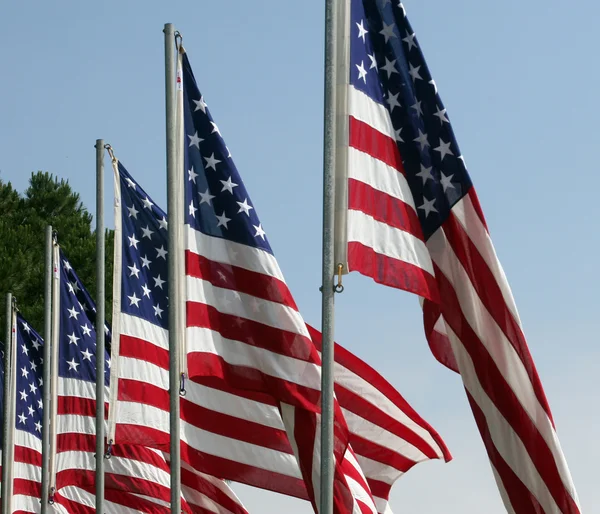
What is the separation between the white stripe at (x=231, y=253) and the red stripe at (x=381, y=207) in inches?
88.9

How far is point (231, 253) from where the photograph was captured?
12.0 metres

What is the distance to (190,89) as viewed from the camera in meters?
12.7

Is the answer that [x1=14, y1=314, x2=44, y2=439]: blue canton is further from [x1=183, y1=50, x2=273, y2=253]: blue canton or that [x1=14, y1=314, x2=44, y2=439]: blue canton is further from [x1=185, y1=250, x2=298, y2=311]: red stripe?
[x1=185, y1=250, x2=298, y2=311]: red stripe

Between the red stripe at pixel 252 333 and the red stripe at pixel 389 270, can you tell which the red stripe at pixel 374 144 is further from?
the red stripe at pixel 252 333

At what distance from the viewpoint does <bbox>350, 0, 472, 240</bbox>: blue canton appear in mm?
9703

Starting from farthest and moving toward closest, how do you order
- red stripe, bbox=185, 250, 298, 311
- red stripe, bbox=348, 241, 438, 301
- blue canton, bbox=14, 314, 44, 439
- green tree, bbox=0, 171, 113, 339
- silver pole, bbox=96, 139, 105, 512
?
green tree, bbox=0, 171, 113, 339, blue canton, bbox=14, 314, 44, 439, silver pole, bbox=96, 139, 105, 512, red stripe, bbox=185, 250, 298, 311, red stripe, bbox=348, 241, 438, 301

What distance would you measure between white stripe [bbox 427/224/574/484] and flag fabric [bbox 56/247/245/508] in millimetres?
8782

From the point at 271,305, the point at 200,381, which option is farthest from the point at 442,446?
the point at 271,305

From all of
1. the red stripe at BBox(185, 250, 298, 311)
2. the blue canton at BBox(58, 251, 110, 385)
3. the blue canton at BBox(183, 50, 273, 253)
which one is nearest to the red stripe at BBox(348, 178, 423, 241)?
the red stripe at BBox(185, 250, 298, 311)

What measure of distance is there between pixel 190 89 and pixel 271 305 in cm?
234

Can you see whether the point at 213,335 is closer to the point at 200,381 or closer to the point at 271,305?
the point at 271,305

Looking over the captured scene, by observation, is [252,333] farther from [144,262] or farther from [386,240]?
[144,262]

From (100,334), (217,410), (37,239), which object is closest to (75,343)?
(100,334)

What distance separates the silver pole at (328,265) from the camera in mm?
9211
